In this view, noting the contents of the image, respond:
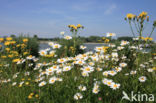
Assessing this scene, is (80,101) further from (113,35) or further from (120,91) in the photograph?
(113,35)

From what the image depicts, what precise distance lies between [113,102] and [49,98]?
890mm

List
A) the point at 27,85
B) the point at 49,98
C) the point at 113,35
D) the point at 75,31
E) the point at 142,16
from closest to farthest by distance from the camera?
1. the point at 49,98
2. the point at 142,16
3. the point at 27,85
4. the point at 113,35
5. the point at 75,31

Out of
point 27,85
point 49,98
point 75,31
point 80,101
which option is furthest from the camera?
point 75,31

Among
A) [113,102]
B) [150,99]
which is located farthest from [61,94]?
[150,99]

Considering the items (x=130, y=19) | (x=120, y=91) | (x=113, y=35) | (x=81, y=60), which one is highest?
(x=130, y=19)

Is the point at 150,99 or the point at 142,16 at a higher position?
the point at 142,16

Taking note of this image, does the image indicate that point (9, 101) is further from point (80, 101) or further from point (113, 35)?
point (113, 35)

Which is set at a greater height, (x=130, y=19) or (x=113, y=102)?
Result: (x=130, y=19)

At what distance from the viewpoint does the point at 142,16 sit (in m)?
2.36

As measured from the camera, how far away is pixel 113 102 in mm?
1968

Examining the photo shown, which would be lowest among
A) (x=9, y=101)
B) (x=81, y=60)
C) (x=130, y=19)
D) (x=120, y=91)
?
(x=9, y=101)

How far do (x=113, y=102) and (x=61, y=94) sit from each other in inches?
29.7

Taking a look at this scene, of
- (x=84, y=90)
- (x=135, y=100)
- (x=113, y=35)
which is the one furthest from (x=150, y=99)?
(x=113, y=35)

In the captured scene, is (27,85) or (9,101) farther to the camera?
(27,85)
